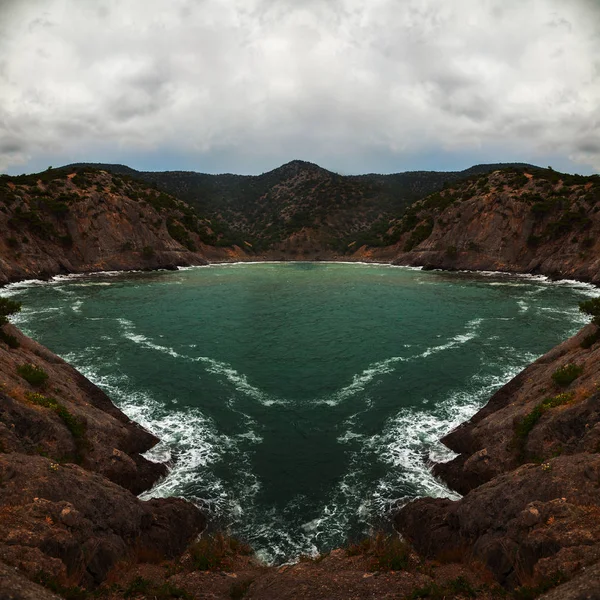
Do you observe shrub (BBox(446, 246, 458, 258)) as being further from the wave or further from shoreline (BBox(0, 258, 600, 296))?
the wave

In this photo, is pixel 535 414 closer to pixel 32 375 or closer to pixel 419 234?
pixel 32 375

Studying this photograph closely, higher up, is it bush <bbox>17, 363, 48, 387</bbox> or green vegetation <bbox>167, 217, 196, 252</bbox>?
green vegetation <bbox>167, 217, 196, 252</bbox>

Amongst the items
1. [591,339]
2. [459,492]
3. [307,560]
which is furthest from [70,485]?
[591,339]

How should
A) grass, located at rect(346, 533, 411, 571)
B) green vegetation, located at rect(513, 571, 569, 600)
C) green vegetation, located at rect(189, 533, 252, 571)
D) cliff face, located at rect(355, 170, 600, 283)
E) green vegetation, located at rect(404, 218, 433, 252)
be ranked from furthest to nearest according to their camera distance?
green vegetation, located at rect(404, 218, 433, 252) < cliff face, located at rect(355, 170, 600, 283) < green vegetation, located at rect(189, 533, 252, 571) < grass, located at rect(346, 533, 411, 571) < green vegetation, located at rect(513, 571, 569, 600)

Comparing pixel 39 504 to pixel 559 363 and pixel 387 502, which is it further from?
pixel 559 363

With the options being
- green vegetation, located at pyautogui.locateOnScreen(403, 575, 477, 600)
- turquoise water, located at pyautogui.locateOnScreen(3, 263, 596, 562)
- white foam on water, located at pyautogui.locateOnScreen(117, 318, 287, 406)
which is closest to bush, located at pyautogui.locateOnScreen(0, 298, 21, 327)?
turquoise water, located at pyautogui.locateOnScreen(3, 263, 596, 562)

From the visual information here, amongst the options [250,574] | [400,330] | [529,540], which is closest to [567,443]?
[529,540]
